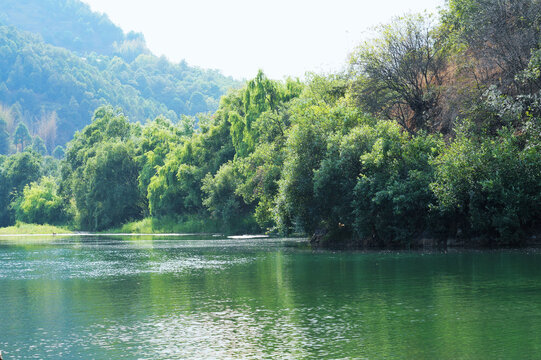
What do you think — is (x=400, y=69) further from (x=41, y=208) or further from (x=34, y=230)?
(x=41, y=208)

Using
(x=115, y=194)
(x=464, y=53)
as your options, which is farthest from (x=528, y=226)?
(x=115, y=194)

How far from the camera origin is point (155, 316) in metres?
23.2

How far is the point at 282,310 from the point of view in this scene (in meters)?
23.8

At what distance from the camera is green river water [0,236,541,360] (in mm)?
17656

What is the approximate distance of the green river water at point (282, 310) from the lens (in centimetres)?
1766

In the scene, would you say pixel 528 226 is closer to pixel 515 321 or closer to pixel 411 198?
pixel 411 198

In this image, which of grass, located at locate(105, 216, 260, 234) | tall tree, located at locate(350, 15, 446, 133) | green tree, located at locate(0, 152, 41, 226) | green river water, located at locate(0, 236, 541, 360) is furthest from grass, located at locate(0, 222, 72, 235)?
green river water, located at locate(0, 236, 541, 360)

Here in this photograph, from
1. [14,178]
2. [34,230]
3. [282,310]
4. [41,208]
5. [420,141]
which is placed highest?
[14,178]

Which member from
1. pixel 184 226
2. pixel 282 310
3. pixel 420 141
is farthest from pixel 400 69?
pixel 184 226

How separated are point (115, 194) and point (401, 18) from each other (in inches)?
2799

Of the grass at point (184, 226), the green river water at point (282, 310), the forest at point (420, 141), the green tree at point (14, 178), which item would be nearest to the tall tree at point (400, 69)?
the forest at point (420, 141)

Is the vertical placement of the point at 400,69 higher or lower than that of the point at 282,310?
higher

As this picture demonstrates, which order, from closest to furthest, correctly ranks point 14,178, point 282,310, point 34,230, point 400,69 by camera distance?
point 282,310
point 400,69
point 34,230
point 14,178

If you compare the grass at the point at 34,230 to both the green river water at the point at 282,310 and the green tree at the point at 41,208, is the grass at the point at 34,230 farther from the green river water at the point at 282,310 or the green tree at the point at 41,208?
the green river water at the point at 282,310
